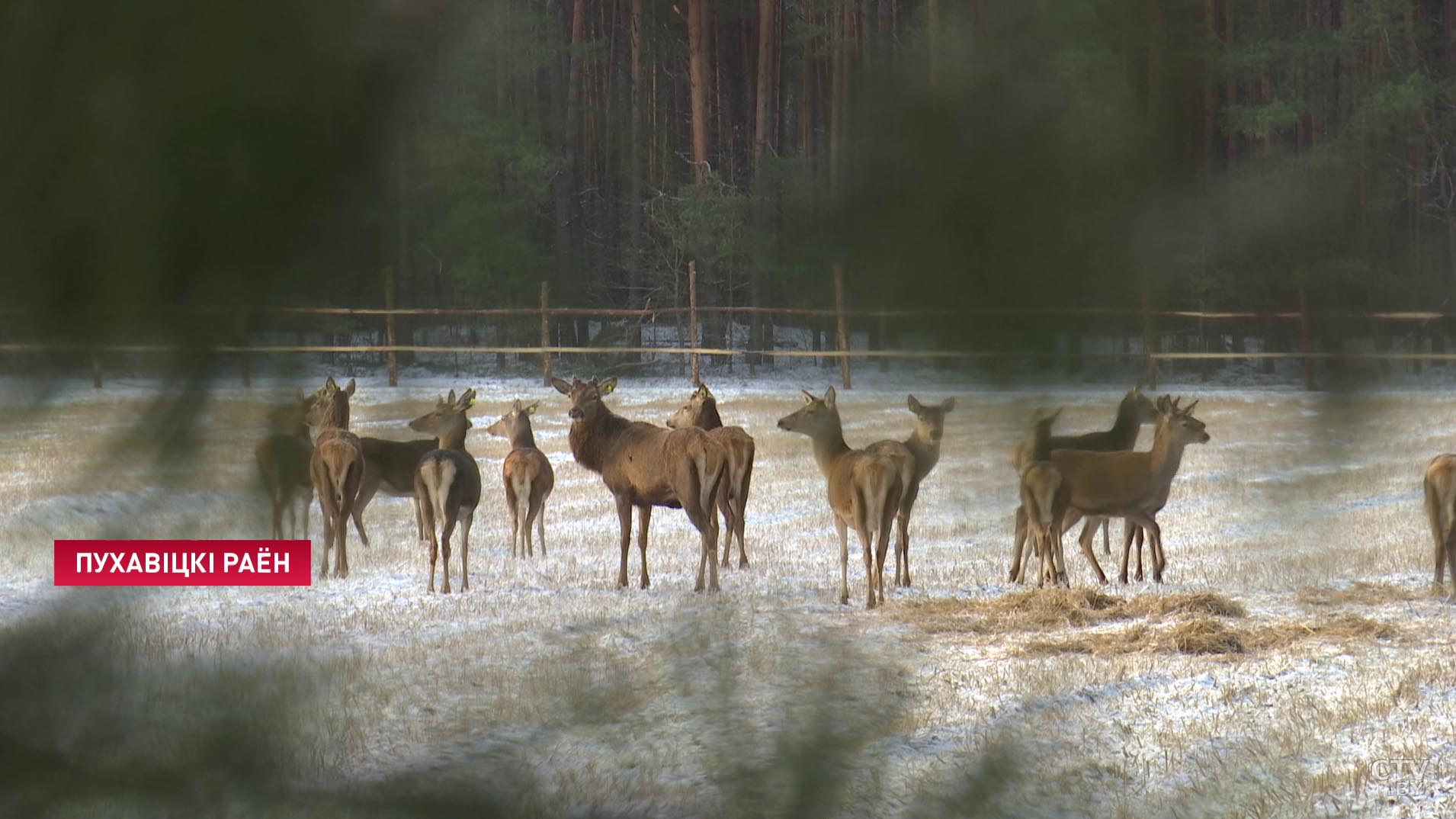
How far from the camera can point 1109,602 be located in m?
3.12

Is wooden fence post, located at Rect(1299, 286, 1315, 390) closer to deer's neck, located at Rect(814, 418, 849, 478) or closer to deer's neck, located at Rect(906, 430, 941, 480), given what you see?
deer's neck, located at Rect(906, 430, 941, 480)

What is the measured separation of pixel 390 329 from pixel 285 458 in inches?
3.8

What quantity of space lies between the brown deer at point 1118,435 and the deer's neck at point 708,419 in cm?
462

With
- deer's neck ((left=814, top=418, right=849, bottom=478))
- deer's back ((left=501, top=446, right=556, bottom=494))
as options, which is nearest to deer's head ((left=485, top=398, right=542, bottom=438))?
deer's back ((left=501, top=446, right=556, bottom=494))

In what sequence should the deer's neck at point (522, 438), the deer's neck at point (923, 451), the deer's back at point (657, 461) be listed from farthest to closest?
the deer's neck at point (522, 438), the deer's back at point (657, 461), the deer's neck at point (923, 451)

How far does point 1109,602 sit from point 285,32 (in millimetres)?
2881

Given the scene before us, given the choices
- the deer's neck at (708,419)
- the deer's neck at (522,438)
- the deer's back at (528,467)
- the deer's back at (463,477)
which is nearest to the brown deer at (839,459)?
the deer's back at (463,477)

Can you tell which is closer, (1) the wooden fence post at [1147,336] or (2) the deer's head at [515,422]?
(1) the wooden fence post at [1147,336]

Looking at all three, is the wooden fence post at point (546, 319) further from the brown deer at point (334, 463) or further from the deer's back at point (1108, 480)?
the deer's back at point (1108, 480)

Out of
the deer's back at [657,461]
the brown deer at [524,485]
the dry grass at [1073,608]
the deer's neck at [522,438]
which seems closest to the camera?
the dry grass at [1073,608]

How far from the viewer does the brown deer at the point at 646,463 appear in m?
4.74

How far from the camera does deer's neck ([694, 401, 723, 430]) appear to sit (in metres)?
5.28

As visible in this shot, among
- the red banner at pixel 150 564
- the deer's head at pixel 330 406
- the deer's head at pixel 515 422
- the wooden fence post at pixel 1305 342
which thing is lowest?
the deer's head at pixel 515 422

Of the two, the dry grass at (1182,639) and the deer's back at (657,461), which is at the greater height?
the deer's back at (657,461)
